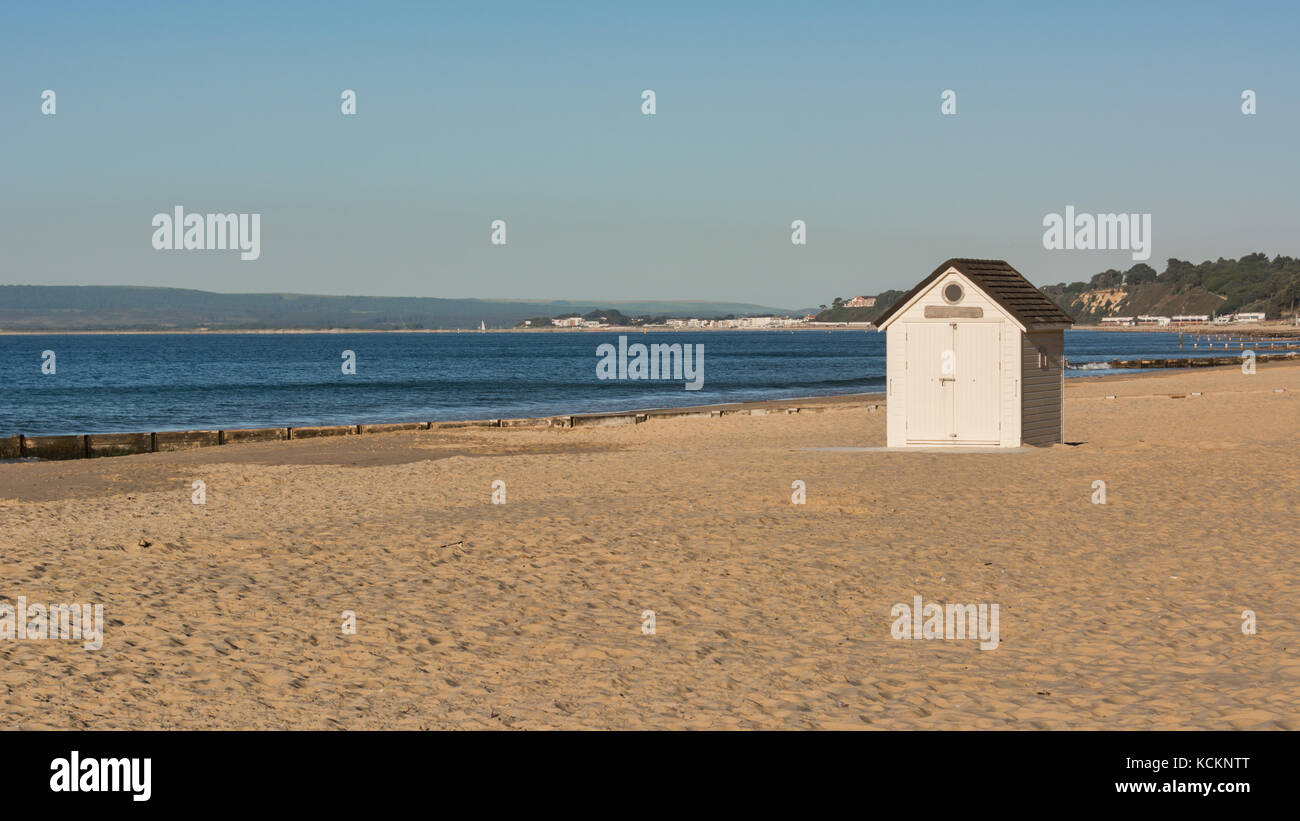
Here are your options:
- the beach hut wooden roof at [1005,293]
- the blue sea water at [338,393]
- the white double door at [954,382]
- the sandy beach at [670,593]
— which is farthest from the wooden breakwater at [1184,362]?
the sandy beach at [670,593]

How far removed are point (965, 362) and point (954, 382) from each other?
44cm

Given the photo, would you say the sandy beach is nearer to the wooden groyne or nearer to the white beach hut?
the white beach hut

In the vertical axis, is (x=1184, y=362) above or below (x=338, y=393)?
above

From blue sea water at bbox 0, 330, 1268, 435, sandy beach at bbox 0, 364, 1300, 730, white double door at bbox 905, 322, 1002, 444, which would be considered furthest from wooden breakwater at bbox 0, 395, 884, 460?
white double door at bbox 905, 322, 1002, 444

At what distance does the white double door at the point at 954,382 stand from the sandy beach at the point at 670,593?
187 cm

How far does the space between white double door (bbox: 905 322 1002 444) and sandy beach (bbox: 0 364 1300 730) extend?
1865mm

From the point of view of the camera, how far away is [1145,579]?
1162 cm

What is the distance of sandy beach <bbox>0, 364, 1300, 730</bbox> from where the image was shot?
7852 millimetres

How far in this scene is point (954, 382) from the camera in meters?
23.6

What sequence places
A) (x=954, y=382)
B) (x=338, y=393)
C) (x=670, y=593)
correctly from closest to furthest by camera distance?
1. (x=670, y=593)
2. (x=954, y=382)
3. (x=338, y=393)

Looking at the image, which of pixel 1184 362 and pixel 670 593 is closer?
pixel 670 593

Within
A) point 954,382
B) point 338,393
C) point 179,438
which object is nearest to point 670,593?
point 954,382

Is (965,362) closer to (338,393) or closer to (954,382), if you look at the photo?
(954,382)

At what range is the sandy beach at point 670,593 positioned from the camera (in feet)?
25.8
